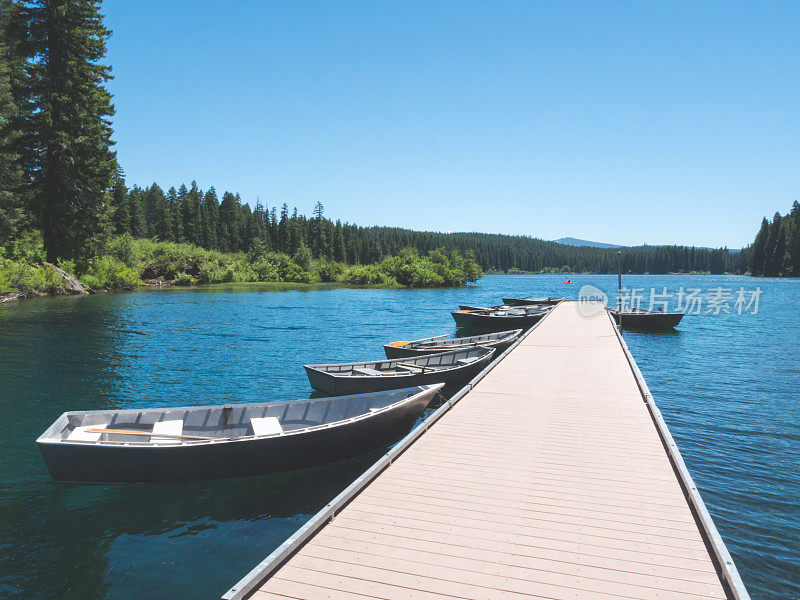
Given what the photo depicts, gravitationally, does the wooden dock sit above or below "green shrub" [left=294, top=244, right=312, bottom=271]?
below

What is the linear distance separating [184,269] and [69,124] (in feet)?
132

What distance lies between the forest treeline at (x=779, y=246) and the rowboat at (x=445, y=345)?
131 m

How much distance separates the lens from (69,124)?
40875 millimetres

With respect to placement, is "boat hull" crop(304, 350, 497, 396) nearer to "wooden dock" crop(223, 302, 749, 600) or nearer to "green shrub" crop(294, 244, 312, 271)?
"wooden dock" crop(223, 302, 749, 600)

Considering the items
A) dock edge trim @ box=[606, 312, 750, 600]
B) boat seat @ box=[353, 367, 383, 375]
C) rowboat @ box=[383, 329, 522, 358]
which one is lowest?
boat seat @ box=[353, 367, 383, 375]

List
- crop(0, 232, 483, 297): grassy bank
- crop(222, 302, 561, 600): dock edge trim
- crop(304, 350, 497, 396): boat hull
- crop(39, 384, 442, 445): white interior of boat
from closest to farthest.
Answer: crop(222, 302, 561, 600): dock edge trim, crop(39, 384, 442, 445): white interior of boat, crop(304, 350, 497, 396): boat hull, crop(0, 232, 483, 297): grassy bank

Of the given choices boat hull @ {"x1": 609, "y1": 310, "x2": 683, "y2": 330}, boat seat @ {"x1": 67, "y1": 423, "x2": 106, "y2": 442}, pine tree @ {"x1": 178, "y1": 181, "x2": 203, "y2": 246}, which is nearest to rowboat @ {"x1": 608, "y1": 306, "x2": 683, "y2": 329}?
boat hull @ {"x1": 609, "y1": 310, "x2": 683, "y2": 330}

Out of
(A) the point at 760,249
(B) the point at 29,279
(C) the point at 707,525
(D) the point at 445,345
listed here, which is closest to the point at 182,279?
(B) the point at 29,279

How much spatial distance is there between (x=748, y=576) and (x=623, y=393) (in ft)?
15.5

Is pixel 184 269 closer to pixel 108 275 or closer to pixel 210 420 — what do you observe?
pixel 108 275

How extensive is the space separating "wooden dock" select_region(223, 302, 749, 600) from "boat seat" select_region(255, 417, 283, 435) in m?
3.33

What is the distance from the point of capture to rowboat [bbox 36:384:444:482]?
815cm

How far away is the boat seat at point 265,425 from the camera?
950 cm

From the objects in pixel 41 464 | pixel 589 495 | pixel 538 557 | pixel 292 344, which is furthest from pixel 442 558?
pixel 292 344
